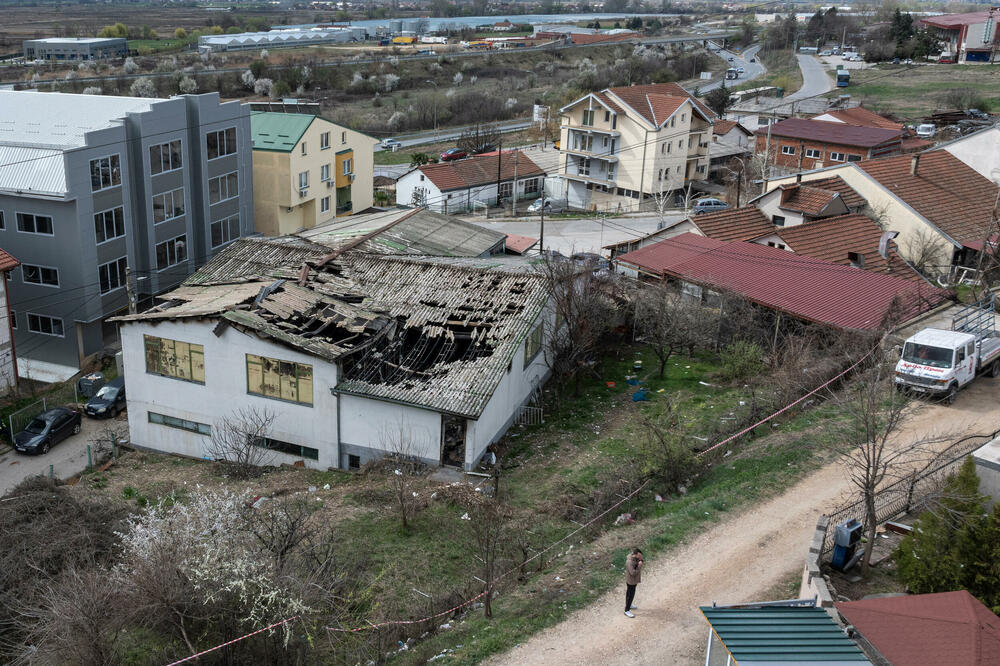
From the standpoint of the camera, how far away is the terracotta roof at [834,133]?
5631 centimetres

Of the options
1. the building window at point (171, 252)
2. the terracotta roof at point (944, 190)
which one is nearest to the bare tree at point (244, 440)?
the building window at point (171, 252)

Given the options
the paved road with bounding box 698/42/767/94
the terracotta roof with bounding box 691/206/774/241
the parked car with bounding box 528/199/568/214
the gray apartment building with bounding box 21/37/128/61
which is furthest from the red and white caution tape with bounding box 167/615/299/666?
the gray apartment building with bounding box 21/37/128/61

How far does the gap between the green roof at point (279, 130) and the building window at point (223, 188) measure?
4.73m

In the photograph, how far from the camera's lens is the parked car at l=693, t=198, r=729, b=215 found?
5503cm

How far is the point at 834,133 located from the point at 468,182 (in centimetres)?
2539

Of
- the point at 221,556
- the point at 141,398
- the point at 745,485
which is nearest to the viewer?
the point at 221,556

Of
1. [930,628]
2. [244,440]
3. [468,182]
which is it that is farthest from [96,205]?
[930,628]

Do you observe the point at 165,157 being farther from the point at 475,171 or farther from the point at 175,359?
the point at 475,171

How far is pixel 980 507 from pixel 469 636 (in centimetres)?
909

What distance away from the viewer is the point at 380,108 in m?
105

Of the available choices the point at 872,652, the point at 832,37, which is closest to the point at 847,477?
the point at 872,652

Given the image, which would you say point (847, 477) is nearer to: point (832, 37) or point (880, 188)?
point (880, 188)

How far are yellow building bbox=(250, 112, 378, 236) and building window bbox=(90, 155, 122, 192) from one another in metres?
12.9

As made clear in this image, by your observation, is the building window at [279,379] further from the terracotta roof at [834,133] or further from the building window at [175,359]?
the terracotta roof at [834,133]
